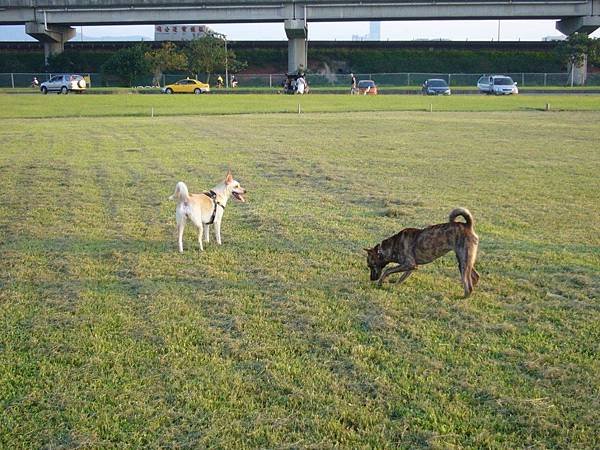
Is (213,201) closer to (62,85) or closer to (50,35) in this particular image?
(62,85)

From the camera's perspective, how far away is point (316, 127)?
2300 centimetres

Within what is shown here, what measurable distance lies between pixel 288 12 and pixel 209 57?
8.49 m

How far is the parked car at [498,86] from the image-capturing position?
146 feet

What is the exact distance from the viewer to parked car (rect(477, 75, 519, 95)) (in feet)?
146

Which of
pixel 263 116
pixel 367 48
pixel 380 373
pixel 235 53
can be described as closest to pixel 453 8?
pixel 367 48

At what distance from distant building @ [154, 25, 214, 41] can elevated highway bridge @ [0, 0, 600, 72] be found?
10758 mm

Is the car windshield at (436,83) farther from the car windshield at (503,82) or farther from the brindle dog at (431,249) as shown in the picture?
Result: the brindle dog at (431,249)

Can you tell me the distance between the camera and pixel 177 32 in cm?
7344

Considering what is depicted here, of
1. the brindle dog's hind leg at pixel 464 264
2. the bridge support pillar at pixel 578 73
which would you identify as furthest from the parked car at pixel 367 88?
Answer: the brindle dog's hind leg at pixel 464 264

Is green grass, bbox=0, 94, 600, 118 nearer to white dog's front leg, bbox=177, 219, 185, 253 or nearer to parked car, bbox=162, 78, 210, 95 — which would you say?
parked car, bbox=162, 78, 210, 95

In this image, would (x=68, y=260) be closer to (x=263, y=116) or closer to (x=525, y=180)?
(x=525, y=180)

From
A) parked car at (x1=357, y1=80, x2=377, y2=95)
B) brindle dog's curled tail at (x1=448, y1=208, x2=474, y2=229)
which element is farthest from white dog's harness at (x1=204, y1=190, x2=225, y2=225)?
parked car at (x1=357, y1=80, x2=377, y2=95)

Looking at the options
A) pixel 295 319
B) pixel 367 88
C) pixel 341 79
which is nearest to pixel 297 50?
pixel 341 79

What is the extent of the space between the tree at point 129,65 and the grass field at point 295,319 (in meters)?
48.6
